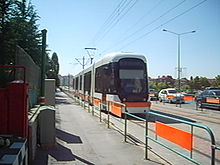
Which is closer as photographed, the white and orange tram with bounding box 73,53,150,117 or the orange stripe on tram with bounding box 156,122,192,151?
the orange stripe on tram with bounding box 156,122,192,151

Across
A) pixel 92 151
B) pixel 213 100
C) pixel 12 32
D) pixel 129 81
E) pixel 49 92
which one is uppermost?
pixel 12 32

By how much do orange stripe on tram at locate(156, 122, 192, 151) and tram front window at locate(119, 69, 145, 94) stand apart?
9461 millimetres

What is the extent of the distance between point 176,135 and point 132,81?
1097 cm

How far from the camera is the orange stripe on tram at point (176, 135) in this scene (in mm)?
5359

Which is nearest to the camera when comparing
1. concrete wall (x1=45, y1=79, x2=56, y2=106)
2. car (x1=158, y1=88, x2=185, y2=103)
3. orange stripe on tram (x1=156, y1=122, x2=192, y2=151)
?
orange stripe on tram (x1=156, y1=122, x2=192, y2=151)

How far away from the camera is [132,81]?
1680 cm

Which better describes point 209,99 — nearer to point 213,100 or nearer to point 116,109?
point 213,100

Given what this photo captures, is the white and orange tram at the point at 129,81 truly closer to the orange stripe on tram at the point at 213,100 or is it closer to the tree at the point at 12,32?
the tree at the point at 12,32

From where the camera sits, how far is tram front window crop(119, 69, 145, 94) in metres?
16.6

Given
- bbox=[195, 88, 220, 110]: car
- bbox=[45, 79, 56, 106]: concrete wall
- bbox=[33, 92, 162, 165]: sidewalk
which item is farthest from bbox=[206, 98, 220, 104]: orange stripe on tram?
bbox=[33, 92, 162, 165]: sidewalk

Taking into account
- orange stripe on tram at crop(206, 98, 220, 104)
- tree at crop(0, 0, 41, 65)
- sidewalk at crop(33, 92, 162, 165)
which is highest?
tree at crop(0, 0, 41, 65)

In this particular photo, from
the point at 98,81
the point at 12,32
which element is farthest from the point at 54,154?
the point at 12,32

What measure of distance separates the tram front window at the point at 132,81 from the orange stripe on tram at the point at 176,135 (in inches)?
372

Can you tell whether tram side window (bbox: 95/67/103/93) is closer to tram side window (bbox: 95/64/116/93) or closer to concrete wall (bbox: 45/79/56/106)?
tram side window (bbox: 95/64/116/93)
